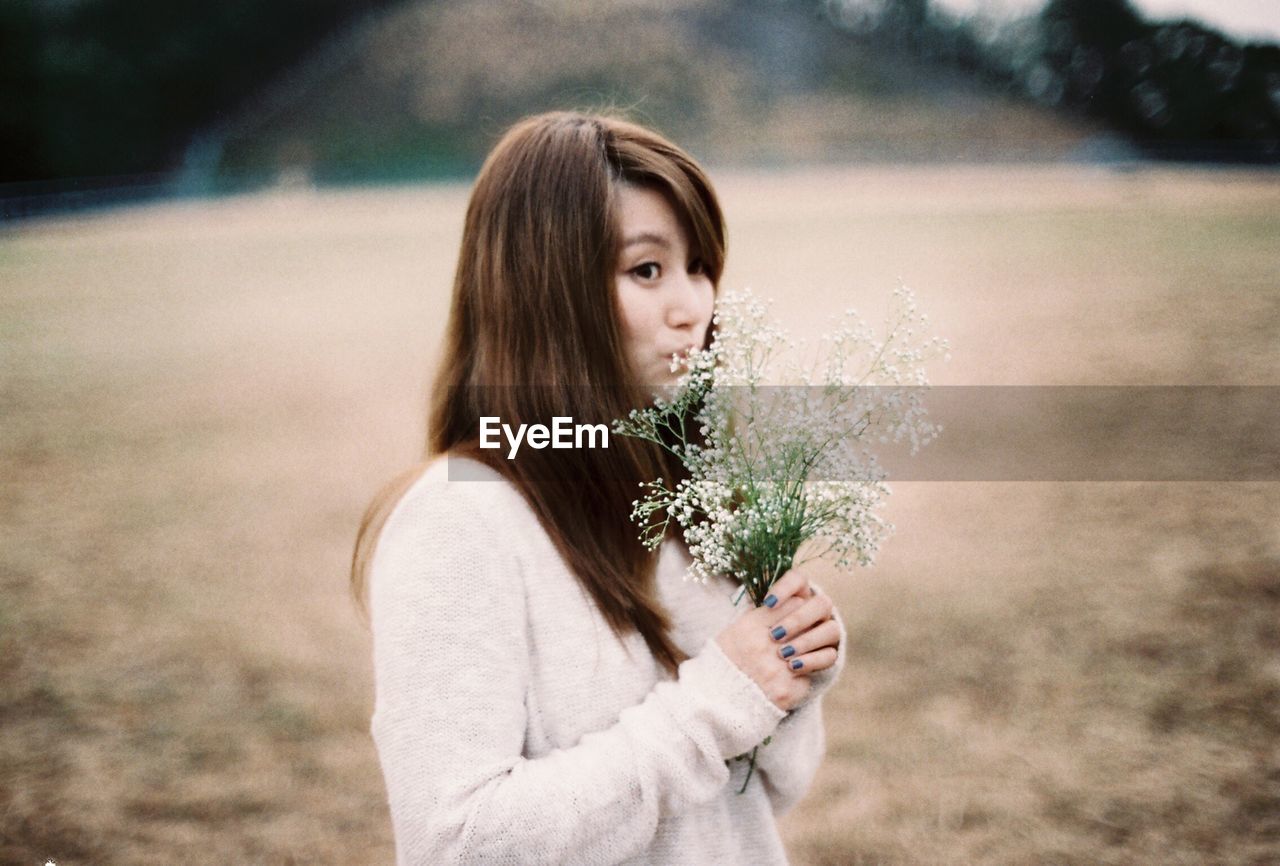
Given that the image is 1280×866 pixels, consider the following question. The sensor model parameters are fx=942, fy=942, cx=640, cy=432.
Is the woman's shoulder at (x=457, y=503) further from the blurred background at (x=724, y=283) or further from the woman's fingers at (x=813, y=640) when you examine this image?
the blurred background at (x=724, y=283)

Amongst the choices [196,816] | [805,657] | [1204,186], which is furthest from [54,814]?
[1204,186]

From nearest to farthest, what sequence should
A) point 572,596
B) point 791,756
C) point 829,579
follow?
point 572,596 → point 791,756 → point 829,579

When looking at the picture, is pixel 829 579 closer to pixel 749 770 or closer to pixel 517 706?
pixel 749 770

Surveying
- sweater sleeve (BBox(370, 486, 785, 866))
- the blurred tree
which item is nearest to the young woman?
sweater sleeve (BBox(370, 486, 785, 866))

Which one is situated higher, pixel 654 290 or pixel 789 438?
pixel 654 290

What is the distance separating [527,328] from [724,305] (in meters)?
0.23

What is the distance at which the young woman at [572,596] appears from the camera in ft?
3.01

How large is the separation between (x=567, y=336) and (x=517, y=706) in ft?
1.36

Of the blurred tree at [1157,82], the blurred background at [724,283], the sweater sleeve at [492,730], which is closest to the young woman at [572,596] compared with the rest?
the sweater sleeve at [492,730]

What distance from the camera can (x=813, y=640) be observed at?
1.00 metres

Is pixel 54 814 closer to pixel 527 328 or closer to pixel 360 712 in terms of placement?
pixel 360 712

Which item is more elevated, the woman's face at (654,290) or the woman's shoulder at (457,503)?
the woman's face at (654,290)

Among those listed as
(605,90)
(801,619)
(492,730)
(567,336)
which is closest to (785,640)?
(801,619)

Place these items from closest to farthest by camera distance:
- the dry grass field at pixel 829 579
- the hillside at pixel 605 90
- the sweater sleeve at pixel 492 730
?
the sweater sleeve at pixel 492 730, the dry grass field at pixel 829 579, the hillside at pixel 605 90
